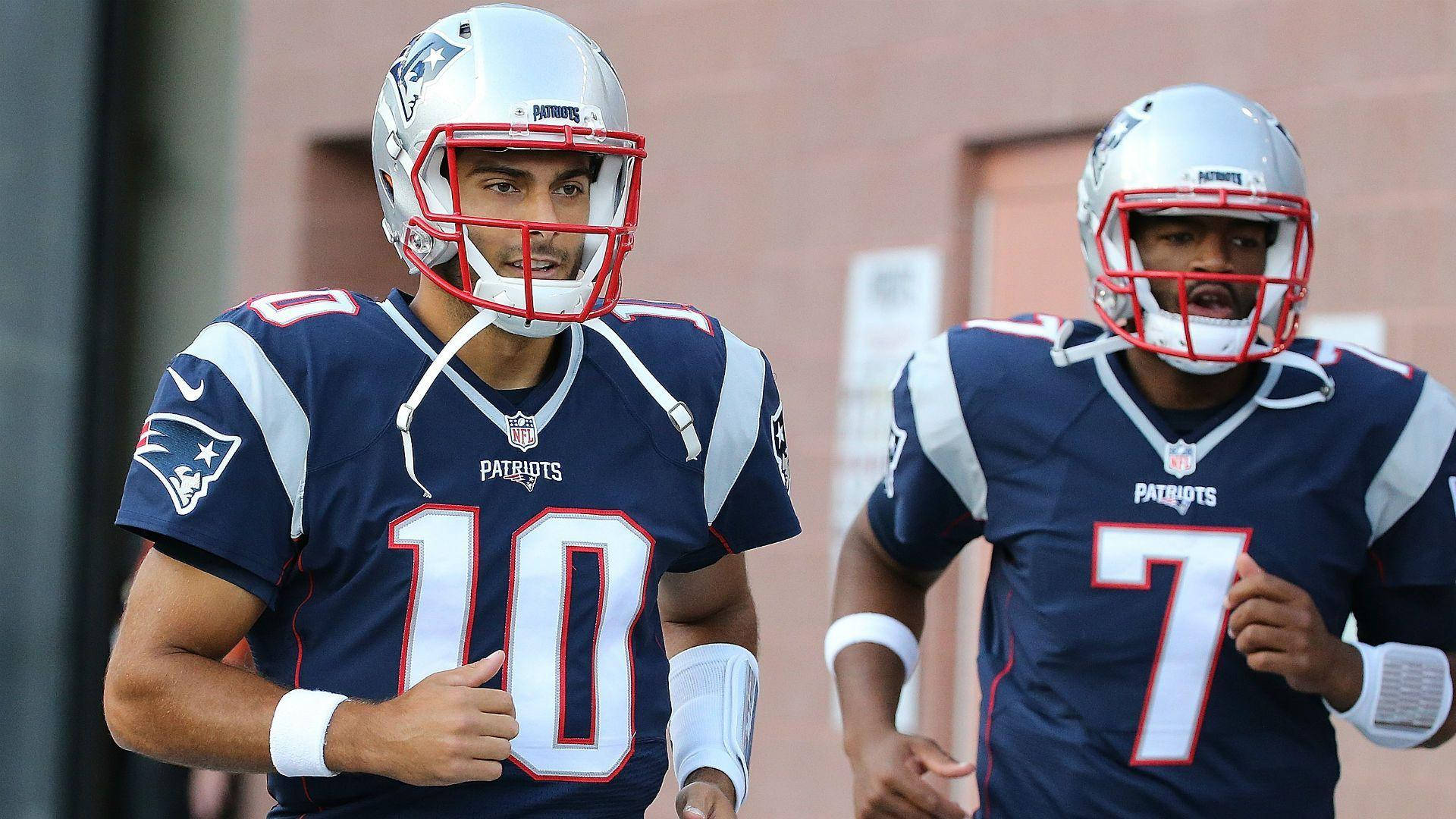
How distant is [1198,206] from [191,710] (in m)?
1.61

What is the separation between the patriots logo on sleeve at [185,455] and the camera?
2.01 metres

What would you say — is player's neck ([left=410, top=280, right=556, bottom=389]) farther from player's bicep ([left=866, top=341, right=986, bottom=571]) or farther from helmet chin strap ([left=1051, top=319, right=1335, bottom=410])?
helmet chin strap ([left=1051, top=319, right=1335, bottom=410])

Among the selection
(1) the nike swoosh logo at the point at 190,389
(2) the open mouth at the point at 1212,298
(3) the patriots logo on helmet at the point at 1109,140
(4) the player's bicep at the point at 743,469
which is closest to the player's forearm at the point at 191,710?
(1) the nike swoosh logo at the point at 190,389

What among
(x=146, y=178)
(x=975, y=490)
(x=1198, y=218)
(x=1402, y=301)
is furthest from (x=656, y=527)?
(x=146, y=178)

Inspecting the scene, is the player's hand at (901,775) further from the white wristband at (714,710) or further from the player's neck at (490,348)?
the player's neck at (490,348)

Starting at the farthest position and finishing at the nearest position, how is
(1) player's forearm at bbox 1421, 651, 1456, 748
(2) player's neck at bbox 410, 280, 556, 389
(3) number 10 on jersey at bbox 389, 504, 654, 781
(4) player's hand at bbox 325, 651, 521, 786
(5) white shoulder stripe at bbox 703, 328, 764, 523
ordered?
(1) player's forearm at bbox 1421, 651, 1456, 748
(5) white shoulder stripe at bbox 703, 328, 764, 523
(2) player's neck at bbox 410, 280, 556, 389
(3) number 10 on jersey at bbox 389, 504, 654, 781
(4) player's hand at bbox 325, 651, 521, 786

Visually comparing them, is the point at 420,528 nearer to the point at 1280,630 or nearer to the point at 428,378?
the point at 428,378

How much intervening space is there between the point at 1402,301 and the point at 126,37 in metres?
3.49

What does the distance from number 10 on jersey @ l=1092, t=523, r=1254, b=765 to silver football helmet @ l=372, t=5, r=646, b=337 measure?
2.88 ft

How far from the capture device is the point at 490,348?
225 centimetres

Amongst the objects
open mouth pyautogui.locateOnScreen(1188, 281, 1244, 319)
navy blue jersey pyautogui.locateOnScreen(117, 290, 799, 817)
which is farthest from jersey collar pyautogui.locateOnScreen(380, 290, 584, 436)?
open mouth pyautogui.locateOnScreen(1188, 281, 1244, 319)

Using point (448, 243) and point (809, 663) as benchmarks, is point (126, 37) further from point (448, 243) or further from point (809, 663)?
point (448, 243)

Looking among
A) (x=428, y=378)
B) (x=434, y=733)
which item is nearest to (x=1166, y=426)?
(x=428, y=378)

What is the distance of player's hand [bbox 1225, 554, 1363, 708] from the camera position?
8.16 ft
